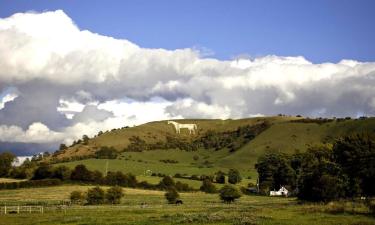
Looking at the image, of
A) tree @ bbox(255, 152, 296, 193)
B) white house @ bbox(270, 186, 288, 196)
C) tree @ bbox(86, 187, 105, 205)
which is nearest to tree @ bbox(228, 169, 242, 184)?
tree @ bbox(255, 152, 296, 193)

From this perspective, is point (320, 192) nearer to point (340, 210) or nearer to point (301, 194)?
point (301, 194)

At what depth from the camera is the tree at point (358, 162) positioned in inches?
4272

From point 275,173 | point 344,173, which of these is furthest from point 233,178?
point 344,173

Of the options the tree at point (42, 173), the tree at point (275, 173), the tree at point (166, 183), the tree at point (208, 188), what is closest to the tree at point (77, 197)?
the tree at point (166, 183)

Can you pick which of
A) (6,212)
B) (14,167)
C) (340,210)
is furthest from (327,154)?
(14,167)

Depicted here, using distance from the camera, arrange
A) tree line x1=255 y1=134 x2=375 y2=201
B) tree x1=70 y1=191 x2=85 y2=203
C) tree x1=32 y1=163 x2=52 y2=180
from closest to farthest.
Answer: tree line x1=255 y1=134 x2=375 y2=201 → tree x1=70 y1=191 x2=85 y2=203 → tree x1=32 y1=163 x2=52 y2=180

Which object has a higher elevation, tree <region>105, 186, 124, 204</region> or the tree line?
the tree line

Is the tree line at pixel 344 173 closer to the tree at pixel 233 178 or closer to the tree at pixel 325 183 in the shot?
the tree at pixel 325 183

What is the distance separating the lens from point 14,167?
19450cm

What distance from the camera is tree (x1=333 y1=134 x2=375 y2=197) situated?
108 meters

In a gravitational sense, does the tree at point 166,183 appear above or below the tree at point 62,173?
below

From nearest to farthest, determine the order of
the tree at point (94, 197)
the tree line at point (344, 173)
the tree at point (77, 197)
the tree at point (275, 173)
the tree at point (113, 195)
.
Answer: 1. the tree line at point (344, 173)
2. the tree at point (94, 197)
3. the tree at point (113, 195)
4. the tree at point (77, 197)
5. the tree at point (275, 173)

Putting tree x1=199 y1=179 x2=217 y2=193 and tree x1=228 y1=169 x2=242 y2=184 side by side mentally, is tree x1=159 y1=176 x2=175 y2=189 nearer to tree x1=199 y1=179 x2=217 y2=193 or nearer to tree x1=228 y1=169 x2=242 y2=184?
tree x1=199 y1=179 x2=217 y2=193

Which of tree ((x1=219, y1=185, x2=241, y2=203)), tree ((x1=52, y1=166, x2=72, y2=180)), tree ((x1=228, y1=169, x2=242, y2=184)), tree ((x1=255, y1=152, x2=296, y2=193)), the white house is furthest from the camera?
tree ((x1=228, y1=169, x2=242, y2=184))
